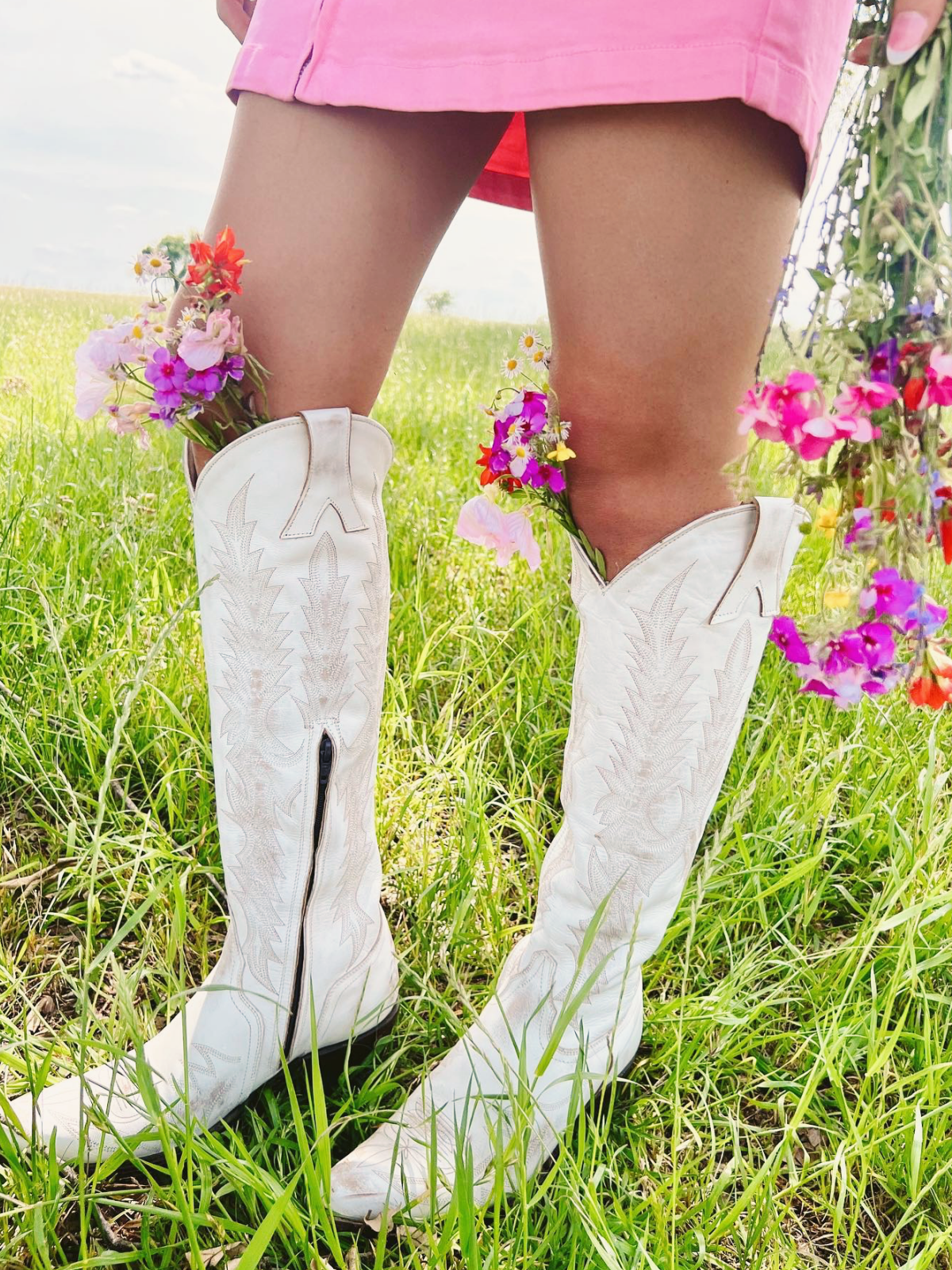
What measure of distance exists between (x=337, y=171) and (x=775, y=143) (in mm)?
388

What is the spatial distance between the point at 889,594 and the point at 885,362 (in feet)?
0.49

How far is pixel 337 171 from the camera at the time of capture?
2.85 ft

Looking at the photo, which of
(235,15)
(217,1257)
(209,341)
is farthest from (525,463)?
(217,1257)

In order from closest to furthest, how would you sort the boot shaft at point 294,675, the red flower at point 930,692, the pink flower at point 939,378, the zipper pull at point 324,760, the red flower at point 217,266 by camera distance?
the pink flower at point 939,378
the red flower at point 930,692
the red flower at point 217,266
the boot shaft at point 294,675
the zipper pull at point 324,760

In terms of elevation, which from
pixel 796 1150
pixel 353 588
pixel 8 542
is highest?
pixel 353 588

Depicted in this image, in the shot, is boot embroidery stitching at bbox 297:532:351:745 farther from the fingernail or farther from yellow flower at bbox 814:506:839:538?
the fingernail

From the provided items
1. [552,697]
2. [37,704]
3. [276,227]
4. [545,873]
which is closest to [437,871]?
[545,873]

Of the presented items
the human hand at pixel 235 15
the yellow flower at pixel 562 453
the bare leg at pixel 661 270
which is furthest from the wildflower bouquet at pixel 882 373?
the human hand at pixel 235 15

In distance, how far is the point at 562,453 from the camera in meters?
0.87

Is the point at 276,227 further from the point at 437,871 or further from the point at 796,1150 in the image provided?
the point at 796,1150

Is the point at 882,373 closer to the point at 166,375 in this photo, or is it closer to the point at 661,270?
the point at 661,270

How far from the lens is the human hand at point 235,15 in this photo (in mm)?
1104

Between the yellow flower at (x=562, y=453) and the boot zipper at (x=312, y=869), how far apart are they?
414mm

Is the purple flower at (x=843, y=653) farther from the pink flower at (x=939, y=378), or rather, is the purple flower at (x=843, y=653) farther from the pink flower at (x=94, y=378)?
the pink flower at (x=94, y=378)
